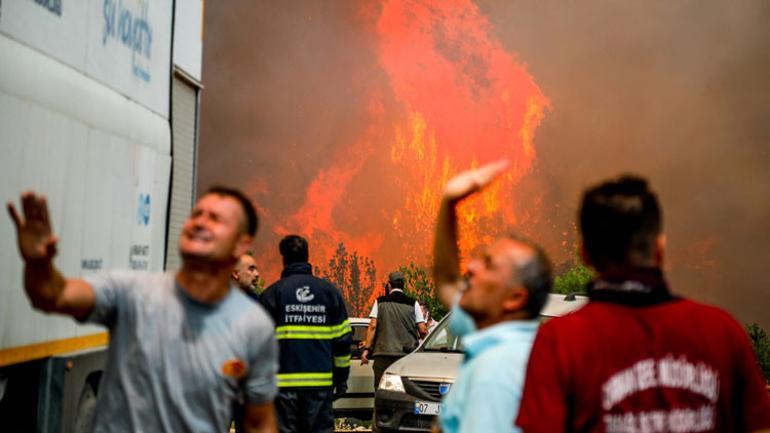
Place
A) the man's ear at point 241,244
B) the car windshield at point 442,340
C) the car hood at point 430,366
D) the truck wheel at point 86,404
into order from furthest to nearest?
the car windshield at point 442,340 → the car hood at point 430,366 → the truck wheel at point 86,404 → the man's ear at point 241,244

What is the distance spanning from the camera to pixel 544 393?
7.75ft

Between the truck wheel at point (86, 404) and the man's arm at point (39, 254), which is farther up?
the man's arm at point (39, 254)

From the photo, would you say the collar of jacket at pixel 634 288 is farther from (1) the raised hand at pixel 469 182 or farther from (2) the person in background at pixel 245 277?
(2) the person in background at pixel 245 277

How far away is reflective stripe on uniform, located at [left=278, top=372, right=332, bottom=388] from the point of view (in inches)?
300

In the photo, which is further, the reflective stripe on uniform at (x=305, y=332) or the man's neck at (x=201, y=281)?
the reflective stripe on uniform at (x=305, y=332)

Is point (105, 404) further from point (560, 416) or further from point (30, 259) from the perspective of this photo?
point (560, 416)

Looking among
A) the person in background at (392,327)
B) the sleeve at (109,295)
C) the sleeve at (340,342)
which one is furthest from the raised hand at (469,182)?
the person in background at (392,327)

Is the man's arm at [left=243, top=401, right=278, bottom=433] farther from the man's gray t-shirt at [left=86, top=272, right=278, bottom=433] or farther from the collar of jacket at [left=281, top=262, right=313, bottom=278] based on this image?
the collar of jacket at [left=281, top=262, right=313, bottom=278]

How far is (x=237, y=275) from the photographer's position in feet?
26.8

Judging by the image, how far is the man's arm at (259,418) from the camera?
3562 mm

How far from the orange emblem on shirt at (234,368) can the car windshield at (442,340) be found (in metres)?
7.33

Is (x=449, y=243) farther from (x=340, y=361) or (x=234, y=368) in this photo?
(x=340, y=361)

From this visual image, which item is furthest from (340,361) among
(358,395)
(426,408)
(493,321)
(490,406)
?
(358,395)

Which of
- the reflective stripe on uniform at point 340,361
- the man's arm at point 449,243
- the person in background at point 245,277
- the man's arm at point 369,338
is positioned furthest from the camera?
the man's arm at point 369,338
